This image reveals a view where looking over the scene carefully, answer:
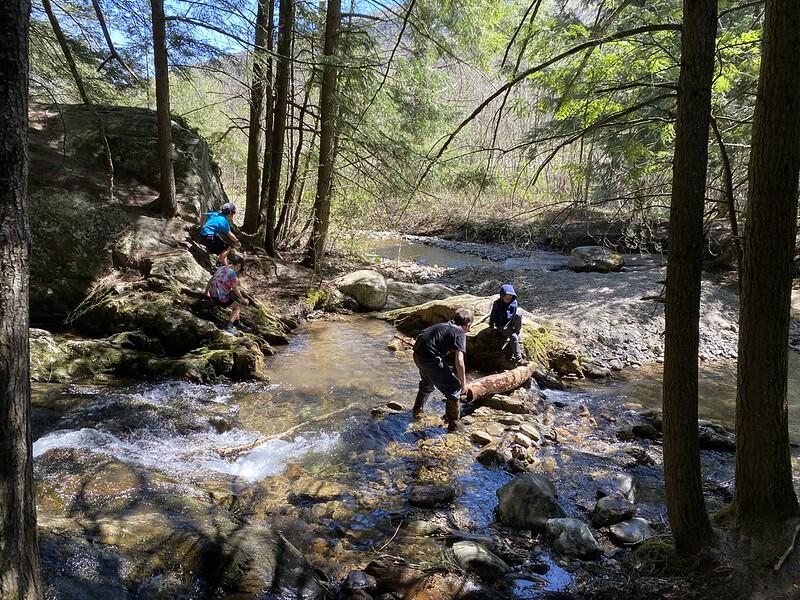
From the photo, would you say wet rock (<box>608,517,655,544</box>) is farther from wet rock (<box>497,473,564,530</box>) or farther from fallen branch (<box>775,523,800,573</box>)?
fallen branch (<box>775,523,800,573</box>)

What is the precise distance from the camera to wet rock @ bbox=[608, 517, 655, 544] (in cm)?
446

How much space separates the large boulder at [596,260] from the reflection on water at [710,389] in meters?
6.09

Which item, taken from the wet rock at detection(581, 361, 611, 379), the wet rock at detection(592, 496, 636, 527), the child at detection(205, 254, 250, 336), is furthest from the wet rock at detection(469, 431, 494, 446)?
the child at detection(205, 254, 250, 336)

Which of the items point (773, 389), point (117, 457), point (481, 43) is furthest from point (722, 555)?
point (481, 43)

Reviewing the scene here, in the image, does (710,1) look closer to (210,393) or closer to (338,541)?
(338,541)

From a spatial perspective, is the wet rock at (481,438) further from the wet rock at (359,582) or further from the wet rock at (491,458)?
the wet rock at (359,582)

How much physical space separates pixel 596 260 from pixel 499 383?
9580mm

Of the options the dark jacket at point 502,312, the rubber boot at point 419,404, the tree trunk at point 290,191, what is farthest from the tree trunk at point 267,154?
the rubber boot at point 419,404

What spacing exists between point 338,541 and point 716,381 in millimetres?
7693

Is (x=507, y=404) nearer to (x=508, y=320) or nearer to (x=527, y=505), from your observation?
(x=508, y=320)

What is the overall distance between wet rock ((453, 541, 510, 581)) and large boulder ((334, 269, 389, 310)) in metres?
9.04

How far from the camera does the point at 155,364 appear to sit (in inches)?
307

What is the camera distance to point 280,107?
13.3m

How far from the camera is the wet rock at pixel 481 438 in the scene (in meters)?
6.41
